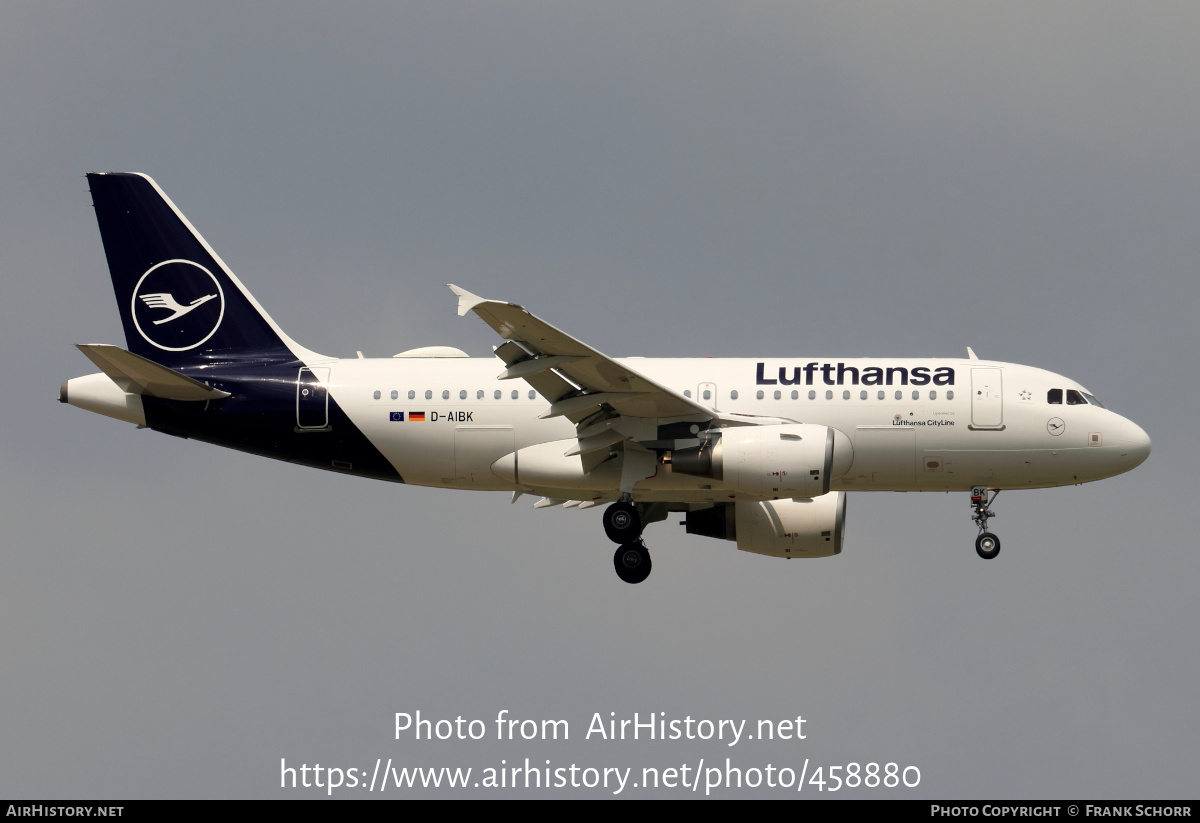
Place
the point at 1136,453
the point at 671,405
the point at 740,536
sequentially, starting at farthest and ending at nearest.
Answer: the point at 740,536
the point at 1136,453
the point at 671,405

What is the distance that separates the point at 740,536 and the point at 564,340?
9566 mm

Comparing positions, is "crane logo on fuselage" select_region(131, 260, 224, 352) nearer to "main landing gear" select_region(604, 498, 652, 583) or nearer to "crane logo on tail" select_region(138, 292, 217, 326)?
"crane logo on tail" select_region(138, 292, 217, 326)

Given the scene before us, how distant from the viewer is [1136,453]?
35.7 metres

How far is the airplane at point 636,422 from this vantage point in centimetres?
3422

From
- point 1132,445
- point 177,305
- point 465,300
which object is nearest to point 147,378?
point 177,305

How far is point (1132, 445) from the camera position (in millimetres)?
35656

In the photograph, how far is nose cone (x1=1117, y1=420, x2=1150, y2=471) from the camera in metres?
35.6

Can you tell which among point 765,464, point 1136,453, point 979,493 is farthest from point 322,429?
point 1136,453

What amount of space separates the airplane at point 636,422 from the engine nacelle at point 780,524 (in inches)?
3.3


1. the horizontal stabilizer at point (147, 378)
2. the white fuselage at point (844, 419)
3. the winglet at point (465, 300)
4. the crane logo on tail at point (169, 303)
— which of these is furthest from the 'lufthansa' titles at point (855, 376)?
the crane logo on tail at point (169, 303)

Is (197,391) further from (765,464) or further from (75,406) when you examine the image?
(765,464)

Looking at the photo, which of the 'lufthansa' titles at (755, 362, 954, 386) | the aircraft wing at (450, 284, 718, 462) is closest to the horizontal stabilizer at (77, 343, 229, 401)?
the aircraft wing at (450, 284, 718, 462)

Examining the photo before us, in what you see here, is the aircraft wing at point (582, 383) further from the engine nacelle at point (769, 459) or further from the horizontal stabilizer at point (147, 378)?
the horizontal stabilizer at point (147, 378)

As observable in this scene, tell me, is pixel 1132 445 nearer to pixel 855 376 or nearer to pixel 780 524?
pixel 855 376
